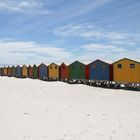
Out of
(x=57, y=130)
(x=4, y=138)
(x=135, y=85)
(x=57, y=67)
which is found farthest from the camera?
(x=57, y=67)

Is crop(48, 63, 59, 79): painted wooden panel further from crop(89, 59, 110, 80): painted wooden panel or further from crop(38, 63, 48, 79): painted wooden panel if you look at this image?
crop(89, 59, 110, 80): painted wooden panel

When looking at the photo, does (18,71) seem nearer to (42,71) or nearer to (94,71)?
(42,71)

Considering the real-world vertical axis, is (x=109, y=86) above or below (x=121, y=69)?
below

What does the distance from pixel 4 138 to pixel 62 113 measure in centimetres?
537

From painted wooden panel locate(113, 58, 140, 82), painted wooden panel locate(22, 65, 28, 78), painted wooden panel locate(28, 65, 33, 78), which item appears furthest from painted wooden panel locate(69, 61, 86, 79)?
painted wooden panel locate(22, 65, 28, 78)

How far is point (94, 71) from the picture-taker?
38094 mm

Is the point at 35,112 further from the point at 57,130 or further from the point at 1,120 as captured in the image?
the point at 57,130

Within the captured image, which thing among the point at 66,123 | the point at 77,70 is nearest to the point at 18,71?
the point at 77,70

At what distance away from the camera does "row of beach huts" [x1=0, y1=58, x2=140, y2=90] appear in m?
32.4

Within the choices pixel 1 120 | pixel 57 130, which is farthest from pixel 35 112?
pixel 57 130

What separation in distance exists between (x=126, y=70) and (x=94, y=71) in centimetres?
630

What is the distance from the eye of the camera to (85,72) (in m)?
40.2

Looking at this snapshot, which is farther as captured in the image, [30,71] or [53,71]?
[30,71]

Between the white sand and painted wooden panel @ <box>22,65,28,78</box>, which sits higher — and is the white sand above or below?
below
